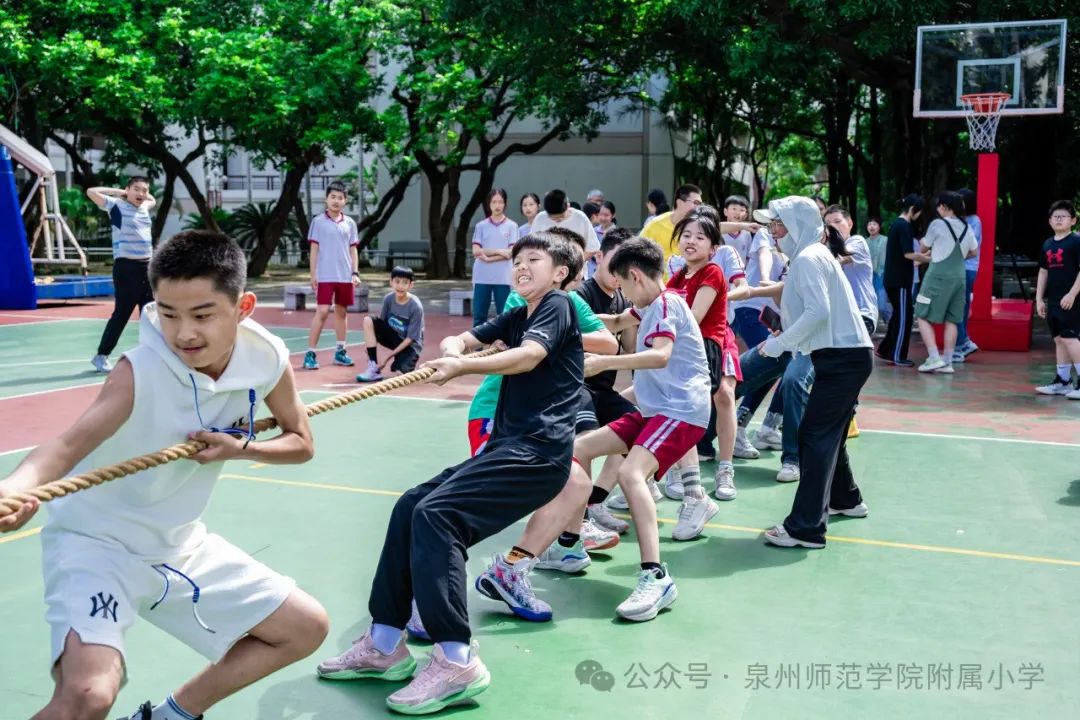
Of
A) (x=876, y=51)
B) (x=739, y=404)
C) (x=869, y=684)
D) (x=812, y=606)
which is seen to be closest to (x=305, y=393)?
(x=739, y=404)

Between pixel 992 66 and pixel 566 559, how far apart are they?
11700mm

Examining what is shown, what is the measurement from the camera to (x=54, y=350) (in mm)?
12352

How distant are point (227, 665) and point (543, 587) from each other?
204 centimetres

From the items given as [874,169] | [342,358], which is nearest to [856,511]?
[342,358]

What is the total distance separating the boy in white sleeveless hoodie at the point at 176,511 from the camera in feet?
8.81

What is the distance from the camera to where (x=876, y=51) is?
14875 millimetres

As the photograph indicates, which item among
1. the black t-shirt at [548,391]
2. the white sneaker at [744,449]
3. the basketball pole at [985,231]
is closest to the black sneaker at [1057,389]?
the basketball pole at [985,231]

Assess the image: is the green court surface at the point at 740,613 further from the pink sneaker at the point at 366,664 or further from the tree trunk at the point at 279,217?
the tree trunk at the point at 279,217

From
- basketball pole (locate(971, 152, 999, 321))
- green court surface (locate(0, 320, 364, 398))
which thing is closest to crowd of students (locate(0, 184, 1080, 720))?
green court surface (locate(0, 320, 364, 398))

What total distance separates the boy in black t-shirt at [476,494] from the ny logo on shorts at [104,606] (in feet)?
3.71

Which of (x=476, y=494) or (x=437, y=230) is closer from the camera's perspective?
(x=476, y=494)

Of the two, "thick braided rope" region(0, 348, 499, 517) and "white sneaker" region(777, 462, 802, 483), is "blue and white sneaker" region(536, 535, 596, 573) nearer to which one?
"white sneaker" region(777, 462, 802, 483)

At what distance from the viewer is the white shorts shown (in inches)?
107

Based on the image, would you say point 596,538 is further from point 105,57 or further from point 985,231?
point 105,57
